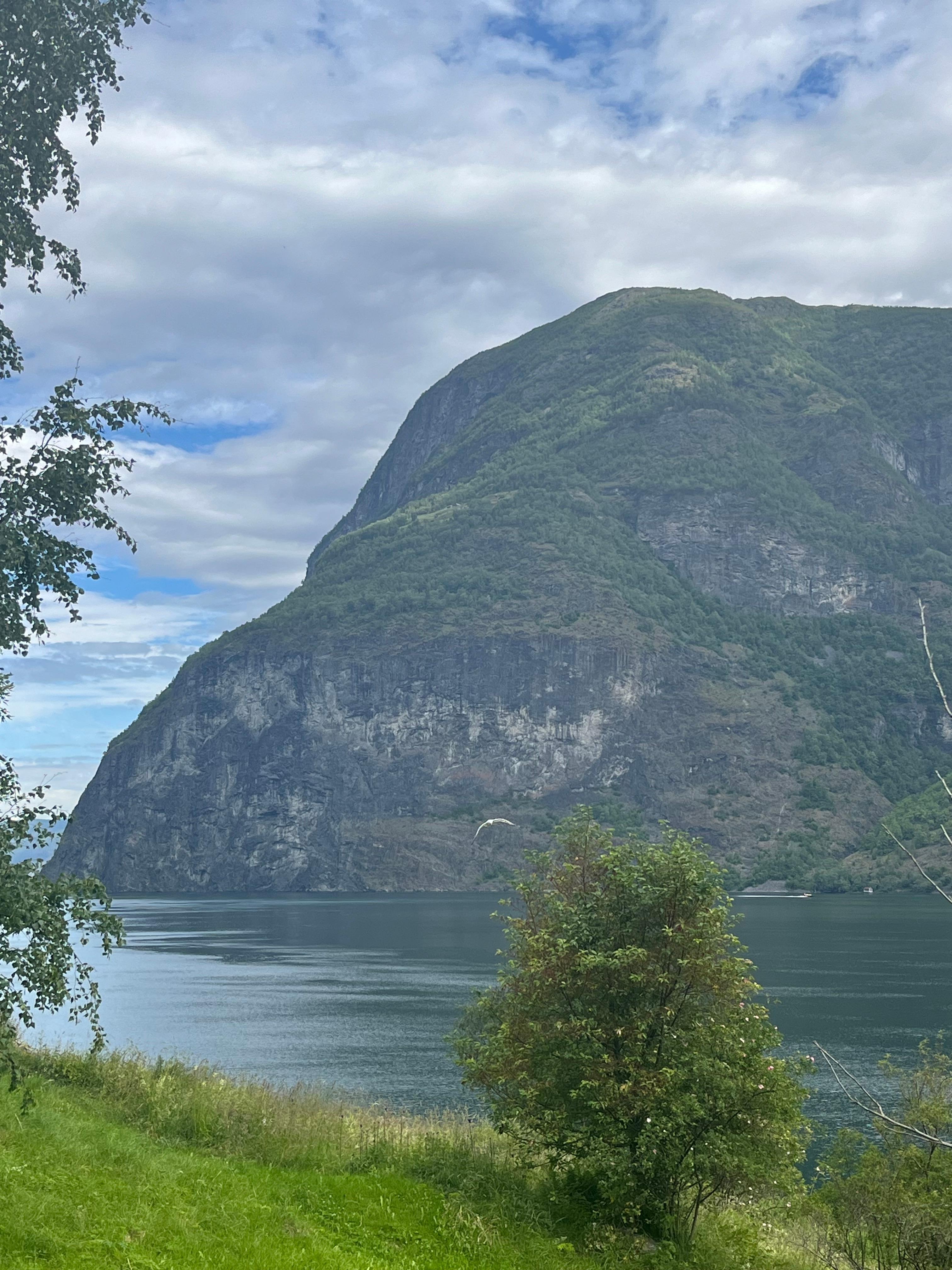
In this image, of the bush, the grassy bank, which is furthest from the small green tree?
the bush

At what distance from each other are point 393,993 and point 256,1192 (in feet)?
230

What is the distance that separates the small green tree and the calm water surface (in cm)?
252

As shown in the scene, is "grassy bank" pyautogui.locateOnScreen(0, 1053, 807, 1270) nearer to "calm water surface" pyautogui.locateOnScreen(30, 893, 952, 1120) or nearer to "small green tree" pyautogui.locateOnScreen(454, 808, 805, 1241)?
"small green tree" pyautogui.locateOnScreen(454, 808, 805, 1241)

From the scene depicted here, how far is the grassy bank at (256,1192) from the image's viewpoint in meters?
14.9

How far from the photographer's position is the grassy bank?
14.9 metres

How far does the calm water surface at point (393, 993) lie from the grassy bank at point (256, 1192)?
224 inches

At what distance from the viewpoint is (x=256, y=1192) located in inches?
688

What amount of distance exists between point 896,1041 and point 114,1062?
4962 centimetres

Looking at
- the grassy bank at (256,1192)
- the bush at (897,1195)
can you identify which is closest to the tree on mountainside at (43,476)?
the grassy bank at (256,1192)

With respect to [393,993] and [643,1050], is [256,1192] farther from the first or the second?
[393,993]

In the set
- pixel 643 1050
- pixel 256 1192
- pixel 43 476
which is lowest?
pixel 256 1192

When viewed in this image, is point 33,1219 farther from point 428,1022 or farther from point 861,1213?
point 428,1022

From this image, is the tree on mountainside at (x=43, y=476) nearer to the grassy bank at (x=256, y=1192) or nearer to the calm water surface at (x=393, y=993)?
the grassy bank at (x=256, y=1192)

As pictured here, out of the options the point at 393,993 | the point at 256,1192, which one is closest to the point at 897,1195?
the point at 256,1192
